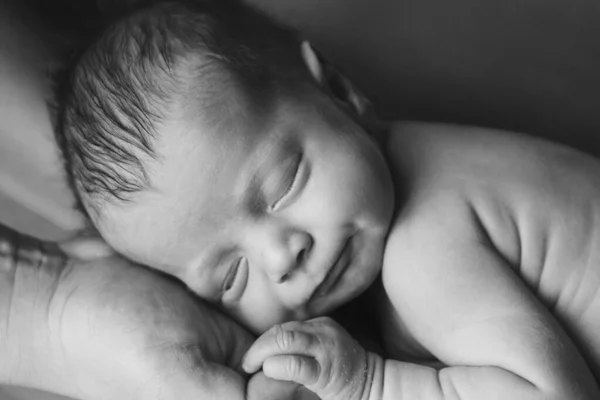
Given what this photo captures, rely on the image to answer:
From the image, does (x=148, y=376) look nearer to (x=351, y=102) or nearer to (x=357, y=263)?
(x=357, y=263)

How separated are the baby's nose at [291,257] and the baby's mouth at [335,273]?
43 mm

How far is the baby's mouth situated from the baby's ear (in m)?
0.21

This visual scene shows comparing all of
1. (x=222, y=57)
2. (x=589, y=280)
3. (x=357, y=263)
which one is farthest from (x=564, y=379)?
(x=222, y=57)

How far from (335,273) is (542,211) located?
26 centimetres

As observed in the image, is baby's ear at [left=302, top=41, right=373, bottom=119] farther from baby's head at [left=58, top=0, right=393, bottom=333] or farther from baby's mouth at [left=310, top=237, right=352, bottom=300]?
baby's mouth at [left=310, top=237, right=352, bottom=300]

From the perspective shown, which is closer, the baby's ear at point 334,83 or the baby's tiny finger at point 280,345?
the baby's tiny finger at point 280,345

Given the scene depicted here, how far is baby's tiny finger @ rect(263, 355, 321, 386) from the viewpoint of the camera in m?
0.84

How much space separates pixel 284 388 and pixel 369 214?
224 millimetres

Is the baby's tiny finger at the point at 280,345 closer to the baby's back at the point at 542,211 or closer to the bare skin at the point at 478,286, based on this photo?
the bare skin at the point at 478,286

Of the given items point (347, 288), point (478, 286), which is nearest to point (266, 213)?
point (347, 288)

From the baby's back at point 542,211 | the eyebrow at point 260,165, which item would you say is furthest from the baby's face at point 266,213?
the baby's back at point 542,211

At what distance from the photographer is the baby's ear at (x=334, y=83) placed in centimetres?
102

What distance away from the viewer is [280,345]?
854 mm

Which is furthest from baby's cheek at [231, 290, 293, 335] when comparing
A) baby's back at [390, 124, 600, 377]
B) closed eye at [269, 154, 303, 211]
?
baby's back at [390, 124, 600, 377]
